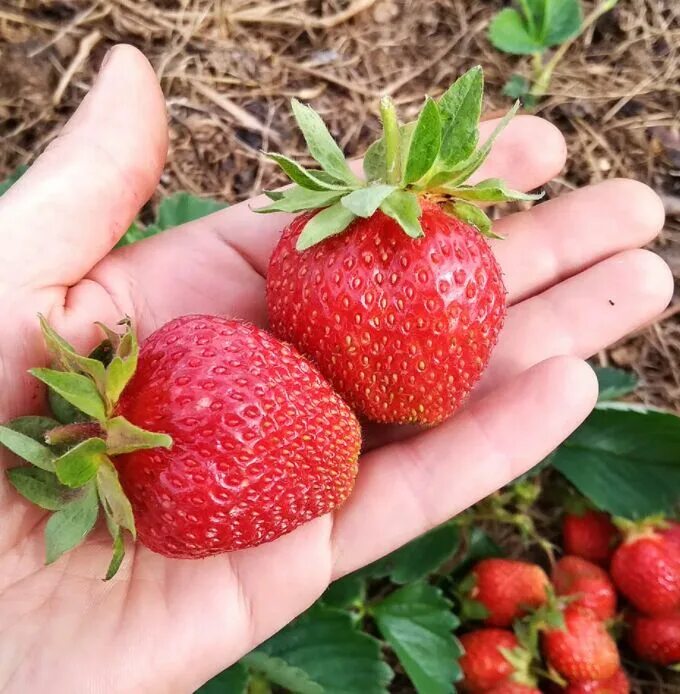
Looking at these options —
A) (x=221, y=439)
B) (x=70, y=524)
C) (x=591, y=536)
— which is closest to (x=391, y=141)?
(x=221, y=439)

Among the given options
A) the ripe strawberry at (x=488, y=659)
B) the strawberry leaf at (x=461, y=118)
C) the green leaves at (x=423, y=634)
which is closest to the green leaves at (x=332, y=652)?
the green leaves at (x=423, y=634)

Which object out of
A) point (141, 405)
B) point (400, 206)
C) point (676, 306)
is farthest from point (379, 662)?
point (676, 306)

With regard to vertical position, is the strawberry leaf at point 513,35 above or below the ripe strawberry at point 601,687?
above

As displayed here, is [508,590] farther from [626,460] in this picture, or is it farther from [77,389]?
[77,389]

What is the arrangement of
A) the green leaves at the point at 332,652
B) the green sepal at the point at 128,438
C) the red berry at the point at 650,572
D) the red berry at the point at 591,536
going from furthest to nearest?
the red berry at the point at 591,536
the red berry at the point at 650,572
the green leaves at the point at 332,652
the green sepal at the point at 128,438

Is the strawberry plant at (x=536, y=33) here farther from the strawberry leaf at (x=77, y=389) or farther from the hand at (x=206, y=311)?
the strawberry leaf at (x=77, y=389)
